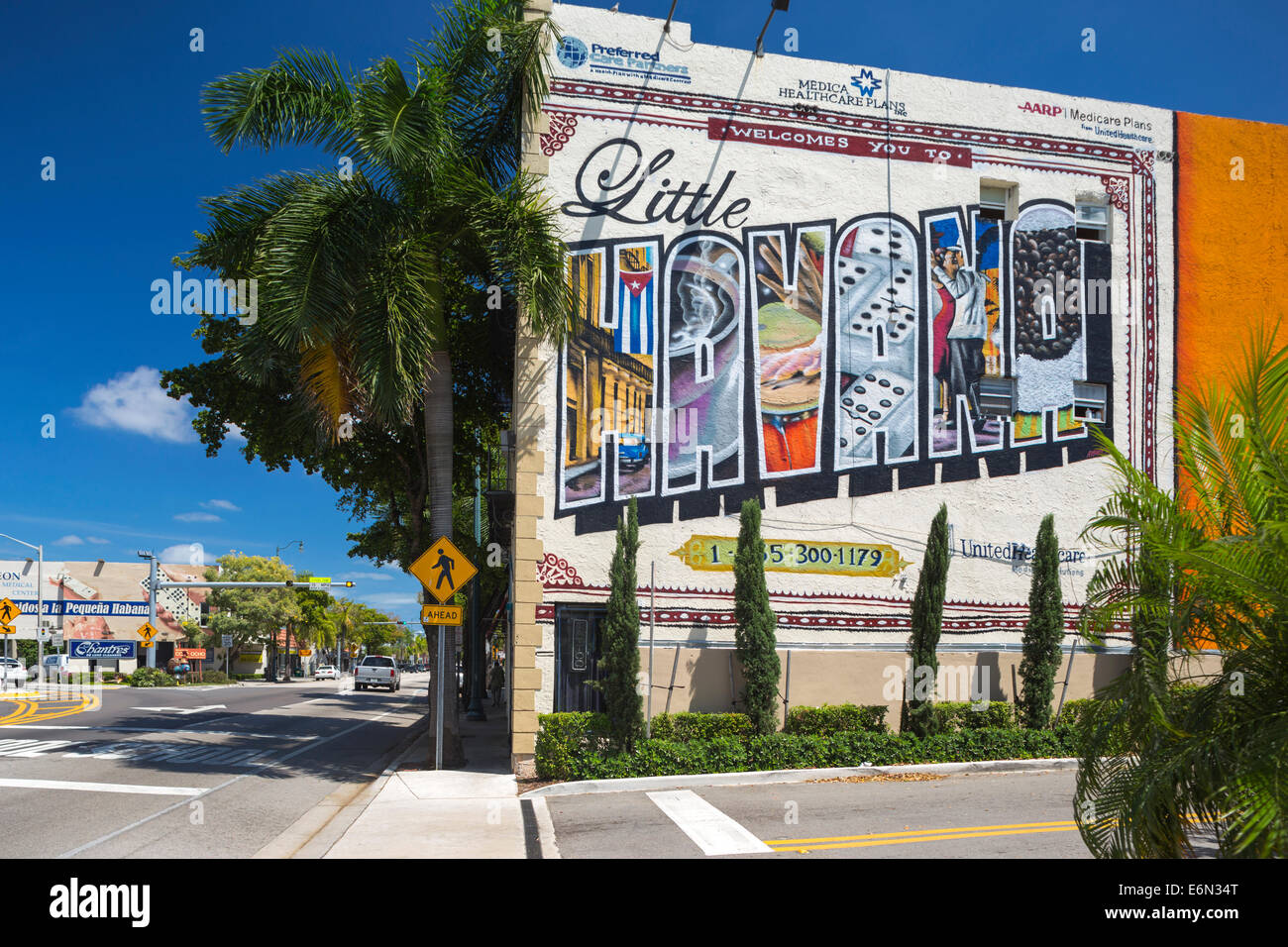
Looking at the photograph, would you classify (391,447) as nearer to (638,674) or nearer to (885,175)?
(638,674)

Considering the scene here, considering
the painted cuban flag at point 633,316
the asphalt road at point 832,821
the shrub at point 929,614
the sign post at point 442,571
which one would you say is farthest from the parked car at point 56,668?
the shrub at point 929,614

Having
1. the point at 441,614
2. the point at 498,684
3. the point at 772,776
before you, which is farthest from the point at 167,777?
the point at 498,684

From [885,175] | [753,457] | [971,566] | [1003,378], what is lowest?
[971,566]

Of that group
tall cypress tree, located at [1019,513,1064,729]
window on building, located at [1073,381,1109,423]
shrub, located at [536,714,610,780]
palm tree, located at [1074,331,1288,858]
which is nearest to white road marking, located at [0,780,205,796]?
shrub, located at [536,714,610,780]

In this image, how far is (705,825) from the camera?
35.4 feet

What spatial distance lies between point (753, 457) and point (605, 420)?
8.77 ft

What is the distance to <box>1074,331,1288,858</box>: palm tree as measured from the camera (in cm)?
418

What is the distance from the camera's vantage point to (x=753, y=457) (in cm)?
1658

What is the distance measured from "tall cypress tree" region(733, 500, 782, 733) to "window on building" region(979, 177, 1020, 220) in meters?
8.00

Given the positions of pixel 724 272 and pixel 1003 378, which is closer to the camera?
pixel 724 272

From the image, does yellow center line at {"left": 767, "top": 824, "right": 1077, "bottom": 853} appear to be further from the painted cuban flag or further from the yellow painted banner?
the painted cuban flag

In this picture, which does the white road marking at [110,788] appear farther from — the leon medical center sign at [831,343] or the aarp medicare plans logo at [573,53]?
Answer: the aarp medicare plans logo at [573,53]

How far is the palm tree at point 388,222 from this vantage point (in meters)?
14.0

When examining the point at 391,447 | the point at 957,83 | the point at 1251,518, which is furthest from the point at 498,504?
the point at 1251,518
